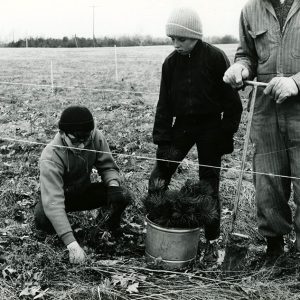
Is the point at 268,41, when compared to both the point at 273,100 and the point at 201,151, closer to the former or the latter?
the point at 273,100

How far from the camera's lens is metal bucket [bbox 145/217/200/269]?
3.68m

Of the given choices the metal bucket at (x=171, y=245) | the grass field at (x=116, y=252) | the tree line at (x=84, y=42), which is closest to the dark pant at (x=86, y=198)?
the grass field at (x=116, y=252)

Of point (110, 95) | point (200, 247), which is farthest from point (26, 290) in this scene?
point (110, 95)

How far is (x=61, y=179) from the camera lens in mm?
4070

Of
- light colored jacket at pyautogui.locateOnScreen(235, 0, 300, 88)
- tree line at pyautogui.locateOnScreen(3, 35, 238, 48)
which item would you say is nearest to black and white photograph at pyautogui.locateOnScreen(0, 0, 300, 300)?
light colored jacket at pyautogui.locateOnScreen(235, 0, 300, 88)

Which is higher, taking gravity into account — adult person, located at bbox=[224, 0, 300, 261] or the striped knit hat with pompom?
the striped knit hat with pompom

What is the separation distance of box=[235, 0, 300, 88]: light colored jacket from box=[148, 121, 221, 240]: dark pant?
2.14ft

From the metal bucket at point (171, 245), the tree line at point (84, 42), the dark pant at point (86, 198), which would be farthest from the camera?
the tree line at point (84, 42)

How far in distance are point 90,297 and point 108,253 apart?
0.82 metres

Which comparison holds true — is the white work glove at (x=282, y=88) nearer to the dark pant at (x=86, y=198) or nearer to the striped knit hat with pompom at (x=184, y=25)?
the striped knit hat with pompom at (x=184, y=25)

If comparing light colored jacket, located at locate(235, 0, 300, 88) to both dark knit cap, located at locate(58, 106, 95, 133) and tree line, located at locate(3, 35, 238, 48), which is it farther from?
tree line, located at locate(3, 35, 238, 48)

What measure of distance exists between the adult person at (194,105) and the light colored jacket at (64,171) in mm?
530

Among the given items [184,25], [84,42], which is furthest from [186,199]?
[84,42]

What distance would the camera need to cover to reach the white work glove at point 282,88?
10.4 ft
